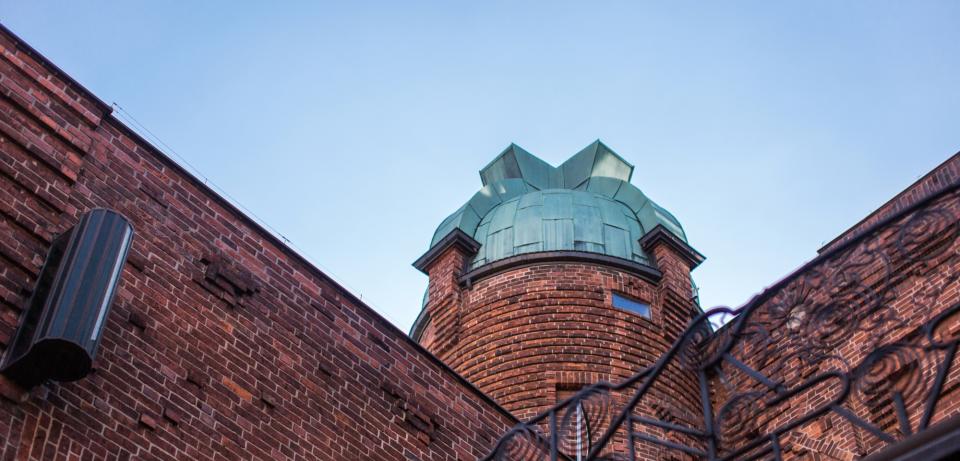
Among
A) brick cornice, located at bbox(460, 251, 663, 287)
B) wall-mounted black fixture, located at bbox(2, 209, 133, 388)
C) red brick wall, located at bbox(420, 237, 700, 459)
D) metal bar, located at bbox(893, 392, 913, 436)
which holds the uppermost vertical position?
brick cornice, located at bbox(460, 251, 663, 287)

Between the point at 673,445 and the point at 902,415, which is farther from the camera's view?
the point at 673,445

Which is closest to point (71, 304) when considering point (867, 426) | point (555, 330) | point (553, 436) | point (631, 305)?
point (553, 436)

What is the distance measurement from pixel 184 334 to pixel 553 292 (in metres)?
12.1

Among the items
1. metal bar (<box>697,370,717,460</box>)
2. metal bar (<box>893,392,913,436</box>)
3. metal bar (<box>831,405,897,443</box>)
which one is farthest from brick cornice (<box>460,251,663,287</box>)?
metal bar (<box>893,392,913,436</box>)

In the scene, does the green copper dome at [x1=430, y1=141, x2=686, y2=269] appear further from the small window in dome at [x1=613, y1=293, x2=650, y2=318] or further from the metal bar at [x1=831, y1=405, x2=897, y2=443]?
the metal bar at [x1=831, y1=405, x2=897, y2=443]

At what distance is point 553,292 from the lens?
74.7ft

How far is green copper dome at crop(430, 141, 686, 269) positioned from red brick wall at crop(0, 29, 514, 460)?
10.3 metres

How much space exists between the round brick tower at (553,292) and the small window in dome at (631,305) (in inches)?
1.1

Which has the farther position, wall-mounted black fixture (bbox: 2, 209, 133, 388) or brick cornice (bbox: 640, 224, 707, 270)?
brick cornice (bbox: 640, 224, 707, 270)

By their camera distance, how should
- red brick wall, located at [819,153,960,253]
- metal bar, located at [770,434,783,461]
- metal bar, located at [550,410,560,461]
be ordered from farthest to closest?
red brick wall, located at [819,153,960,253], metal bar, located at [550,410,560,461], metal bar, located at [770,434,783,461]

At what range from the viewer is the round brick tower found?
71.8ft

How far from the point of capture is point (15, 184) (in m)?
10.6

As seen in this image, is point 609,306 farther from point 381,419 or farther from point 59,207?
point 59,207

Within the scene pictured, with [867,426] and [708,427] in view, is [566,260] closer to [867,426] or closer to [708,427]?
[708,427]
